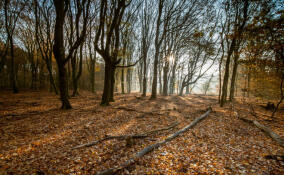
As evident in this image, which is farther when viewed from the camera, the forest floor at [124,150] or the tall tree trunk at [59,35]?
the tall tree trunk at [59,35]

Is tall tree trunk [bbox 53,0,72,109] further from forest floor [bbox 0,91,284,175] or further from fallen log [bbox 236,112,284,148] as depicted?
fallen log [bbox 236,112,284,148]

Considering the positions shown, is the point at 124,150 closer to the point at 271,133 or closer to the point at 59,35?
the point at 271,133

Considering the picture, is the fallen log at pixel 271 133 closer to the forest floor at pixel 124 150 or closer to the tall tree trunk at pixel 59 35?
the forest floor at pixel 124 150

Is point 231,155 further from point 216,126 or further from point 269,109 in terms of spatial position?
point 269,109

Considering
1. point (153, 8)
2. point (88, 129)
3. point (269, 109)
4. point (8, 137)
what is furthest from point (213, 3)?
point (8, 137)

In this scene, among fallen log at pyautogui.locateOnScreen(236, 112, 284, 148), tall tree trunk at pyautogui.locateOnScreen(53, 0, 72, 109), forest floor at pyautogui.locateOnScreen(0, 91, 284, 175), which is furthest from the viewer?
tall tree trunk at pyautogui.locateOnScreen(53, 0, 72, 109)

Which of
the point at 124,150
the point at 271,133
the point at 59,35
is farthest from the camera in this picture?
the point at 59,35

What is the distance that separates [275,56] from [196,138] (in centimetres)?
788

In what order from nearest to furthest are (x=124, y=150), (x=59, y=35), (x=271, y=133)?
(x=124, y=150) < (x=271, y=133) < (x=59, y=35)

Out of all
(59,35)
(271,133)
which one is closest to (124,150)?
(271,133)

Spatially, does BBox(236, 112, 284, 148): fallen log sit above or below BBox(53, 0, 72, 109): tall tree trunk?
below

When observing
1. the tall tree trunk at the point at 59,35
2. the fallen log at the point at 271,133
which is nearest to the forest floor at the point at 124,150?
the fallen log at the point at 271,133

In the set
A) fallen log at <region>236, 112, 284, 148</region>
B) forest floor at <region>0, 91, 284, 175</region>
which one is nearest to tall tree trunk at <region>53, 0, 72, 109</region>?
forest floor at <region>0, 91, 284, 175</region>

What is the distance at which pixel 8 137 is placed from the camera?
14.6ft
